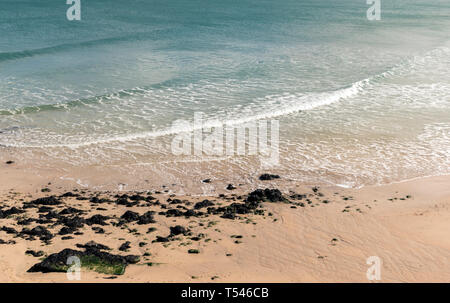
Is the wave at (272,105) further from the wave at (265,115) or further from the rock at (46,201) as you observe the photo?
the rock at (46,201)

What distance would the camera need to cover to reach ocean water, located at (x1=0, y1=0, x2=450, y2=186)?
18453mm

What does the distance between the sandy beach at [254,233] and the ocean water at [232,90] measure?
6.67 feet

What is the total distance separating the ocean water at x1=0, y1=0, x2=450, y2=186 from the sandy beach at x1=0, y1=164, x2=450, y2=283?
2.03 m

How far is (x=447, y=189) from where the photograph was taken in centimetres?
1527

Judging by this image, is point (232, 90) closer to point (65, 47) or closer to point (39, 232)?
point (39, 232)

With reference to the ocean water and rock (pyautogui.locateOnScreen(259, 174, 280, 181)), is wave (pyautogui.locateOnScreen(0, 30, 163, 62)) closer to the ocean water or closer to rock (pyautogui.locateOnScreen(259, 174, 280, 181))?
the ocean water

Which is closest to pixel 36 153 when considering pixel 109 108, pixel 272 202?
pixel 109 108

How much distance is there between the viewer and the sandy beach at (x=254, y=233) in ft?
34.0

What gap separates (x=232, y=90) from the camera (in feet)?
89.4

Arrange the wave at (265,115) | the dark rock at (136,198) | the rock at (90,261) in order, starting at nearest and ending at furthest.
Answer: the rock at (90,261)
the dark rock at (136,198)
the wave at (265,115)

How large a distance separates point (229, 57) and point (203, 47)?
4.30 metres

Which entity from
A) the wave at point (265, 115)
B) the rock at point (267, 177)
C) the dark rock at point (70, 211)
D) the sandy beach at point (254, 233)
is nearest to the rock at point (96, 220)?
the sandy beach at point (254, 233)

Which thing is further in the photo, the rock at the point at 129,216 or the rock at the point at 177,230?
the rock at the point at 129,216
